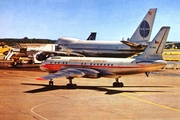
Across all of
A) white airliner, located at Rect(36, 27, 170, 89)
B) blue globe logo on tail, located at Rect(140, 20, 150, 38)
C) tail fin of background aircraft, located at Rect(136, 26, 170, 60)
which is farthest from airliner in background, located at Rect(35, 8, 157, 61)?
tail fin of background aircraft, located at Rect(136, 26, 170, 60)

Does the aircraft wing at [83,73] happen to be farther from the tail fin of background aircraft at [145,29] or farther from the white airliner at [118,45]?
the tail fin of background aircraft at [145,29]

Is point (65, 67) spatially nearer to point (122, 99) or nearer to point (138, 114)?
point (122, 99)

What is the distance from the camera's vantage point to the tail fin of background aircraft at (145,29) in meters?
72.7

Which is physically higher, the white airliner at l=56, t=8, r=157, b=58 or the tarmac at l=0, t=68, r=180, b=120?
the white airliner at l=56, t=8, r=157, b=58

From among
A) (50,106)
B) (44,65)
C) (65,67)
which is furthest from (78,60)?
(50,106)

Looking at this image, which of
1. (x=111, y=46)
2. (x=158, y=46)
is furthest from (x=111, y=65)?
(x=111, y=46)

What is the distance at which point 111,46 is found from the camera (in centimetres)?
7875

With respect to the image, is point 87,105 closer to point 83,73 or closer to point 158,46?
point 83,73

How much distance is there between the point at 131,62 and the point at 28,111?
17.5 metres

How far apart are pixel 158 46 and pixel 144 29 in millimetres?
37125

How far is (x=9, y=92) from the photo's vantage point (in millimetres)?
34406

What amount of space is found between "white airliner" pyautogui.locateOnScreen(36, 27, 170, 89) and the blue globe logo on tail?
34634 millimetres

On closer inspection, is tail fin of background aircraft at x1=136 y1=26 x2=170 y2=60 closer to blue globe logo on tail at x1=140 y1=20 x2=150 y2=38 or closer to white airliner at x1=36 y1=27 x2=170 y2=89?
white airliner at x1=36 y1=27 x2=170 y2=89

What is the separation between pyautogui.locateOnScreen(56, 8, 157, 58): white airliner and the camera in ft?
240
